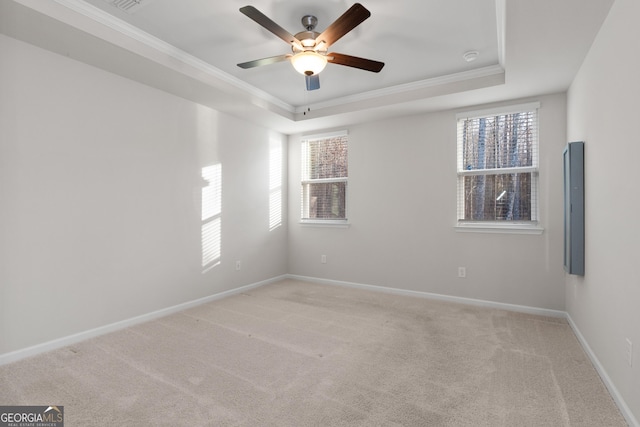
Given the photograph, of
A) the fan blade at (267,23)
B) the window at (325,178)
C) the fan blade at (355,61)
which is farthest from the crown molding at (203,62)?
the fan blade at (267,23)

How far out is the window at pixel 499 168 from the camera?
374cm

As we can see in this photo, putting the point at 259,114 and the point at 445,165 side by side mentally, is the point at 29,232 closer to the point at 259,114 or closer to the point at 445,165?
the point at 259,114

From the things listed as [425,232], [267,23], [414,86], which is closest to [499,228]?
[425,232]

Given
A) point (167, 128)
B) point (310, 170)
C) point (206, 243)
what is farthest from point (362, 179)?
point (167, 128)

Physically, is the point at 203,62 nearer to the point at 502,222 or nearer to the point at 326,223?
the point at 326,223

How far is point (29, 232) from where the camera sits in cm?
260

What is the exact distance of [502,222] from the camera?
3.90 metres

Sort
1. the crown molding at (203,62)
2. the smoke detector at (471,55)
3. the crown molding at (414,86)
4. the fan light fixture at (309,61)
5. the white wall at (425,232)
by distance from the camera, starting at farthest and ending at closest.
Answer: the white wall at (425,232)
the crown molding at (414,86)
the smoke detector at (471,55)
the fan light fixture at (309,61)
the crown molding at (203,62)

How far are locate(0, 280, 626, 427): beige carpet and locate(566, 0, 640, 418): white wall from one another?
0.30 m

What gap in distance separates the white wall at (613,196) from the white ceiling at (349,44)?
0.31 metres

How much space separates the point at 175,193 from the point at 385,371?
2878mm

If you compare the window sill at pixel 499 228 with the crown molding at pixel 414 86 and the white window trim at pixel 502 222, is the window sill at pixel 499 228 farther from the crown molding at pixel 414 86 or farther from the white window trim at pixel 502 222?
the crown molding at pixel 414 86

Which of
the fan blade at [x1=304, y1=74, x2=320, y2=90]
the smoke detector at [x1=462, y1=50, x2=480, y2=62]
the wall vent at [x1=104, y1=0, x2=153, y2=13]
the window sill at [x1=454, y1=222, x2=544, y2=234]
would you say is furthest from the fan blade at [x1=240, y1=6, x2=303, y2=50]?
the window sill at [x1=454, y1=222, x2=544, y2=234]

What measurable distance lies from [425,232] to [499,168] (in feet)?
3.84
